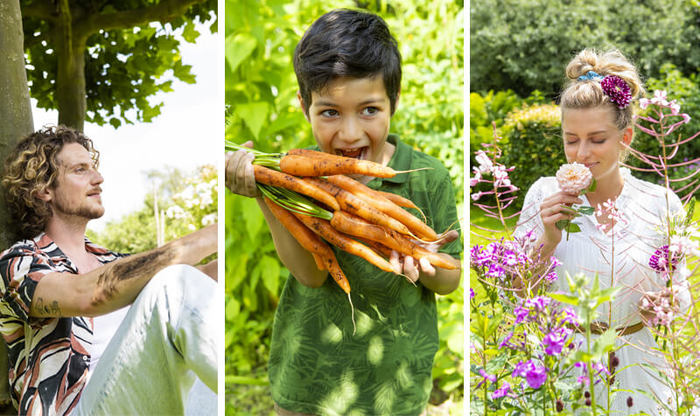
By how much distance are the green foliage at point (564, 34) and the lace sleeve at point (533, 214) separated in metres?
3.32

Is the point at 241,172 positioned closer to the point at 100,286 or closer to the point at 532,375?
the point at 100,286

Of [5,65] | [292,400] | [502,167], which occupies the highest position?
[5,65]

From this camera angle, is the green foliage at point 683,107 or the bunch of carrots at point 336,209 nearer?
the bunch of carrots at point 336,209

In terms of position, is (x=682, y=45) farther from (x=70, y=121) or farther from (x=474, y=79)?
(x=70, y=121)

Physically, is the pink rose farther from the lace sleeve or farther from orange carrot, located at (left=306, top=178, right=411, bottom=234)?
orange carrot, located at (left=306, top=178, right=411, bottom=234)

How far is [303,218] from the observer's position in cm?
184

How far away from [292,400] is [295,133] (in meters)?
1.59

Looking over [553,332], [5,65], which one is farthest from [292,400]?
[5,65]

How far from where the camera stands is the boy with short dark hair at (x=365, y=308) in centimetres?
192

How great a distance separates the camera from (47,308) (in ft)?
6.34

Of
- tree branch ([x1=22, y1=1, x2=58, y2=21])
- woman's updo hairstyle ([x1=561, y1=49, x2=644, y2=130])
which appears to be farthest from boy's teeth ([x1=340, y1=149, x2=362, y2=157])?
tree branch ([x1=22, y1=1, x2=58, y2=21])

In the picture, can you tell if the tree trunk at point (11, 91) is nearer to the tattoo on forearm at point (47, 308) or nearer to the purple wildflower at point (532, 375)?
the tattoo on forearm at point (47, 308)

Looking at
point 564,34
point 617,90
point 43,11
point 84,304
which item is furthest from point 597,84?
point 564,34

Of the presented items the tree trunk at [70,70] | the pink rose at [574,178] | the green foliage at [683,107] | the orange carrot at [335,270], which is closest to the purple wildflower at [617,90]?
the pink rose at [574,178]
